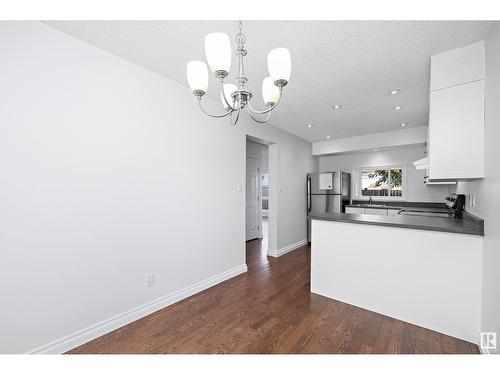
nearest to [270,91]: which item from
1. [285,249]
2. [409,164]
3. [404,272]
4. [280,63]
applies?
[280,63]

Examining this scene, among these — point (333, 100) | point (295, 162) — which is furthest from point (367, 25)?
point (295, 162)

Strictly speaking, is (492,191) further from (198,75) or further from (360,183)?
(360,183)

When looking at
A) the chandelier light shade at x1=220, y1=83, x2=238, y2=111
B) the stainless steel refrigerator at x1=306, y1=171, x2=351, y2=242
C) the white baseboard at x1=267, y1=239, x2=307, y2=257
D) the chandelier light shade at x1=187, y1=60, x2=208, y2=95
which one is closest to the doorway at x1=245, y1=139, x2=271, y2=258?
the white baseboard at x1=267, y1=239, x2=307, y2=257

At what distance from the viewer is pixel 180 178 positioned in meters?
2.51

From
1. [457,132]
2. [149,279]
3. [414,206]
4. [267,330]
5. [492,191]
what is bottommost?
[267,330]

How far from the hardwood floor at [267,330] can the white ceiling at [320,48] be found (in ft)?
7.40

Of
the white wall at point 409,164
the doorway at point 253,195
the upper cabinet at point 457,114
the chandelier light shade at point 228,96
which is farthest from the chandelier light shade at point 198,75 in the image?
the white wall at point 409,164

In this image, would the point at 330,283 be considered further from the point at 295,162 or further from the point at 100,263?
the point at 295,162

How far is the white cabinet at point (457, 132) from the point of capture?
1754mm

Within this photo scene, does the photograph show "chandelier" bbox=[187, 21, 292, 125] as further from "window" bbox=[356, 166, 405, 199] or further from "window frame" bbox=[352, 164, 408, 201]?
"window" bbox=[356, 166, 405, 199]

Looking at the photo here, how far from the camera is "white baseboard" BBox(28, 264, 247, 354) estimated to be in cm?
164

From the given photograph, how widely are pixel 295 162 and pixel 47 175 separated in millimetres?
4041

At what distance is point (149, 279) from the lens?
2227 mm

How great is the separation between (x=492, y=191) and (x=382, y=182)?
4308 millimetres
